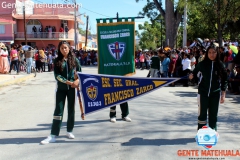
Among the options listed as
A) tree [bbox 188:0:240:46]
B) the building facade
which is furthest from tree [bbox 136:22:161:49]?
tree [bbox 188:0:240:46]

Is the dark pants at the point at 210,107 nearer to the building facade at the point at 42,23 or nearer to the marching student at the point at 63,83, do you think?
the marching student at the point at 63,83

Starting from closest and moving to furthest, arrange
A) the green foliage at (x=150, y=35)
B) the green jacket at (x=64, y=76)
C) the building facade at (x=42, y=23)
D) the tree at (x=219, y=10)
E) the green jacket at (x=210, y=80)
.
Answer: the green jacket at (x=210, y=80) → the green jacket at (x=64, y=76) → the tree at (x=219, y=10) → the building facade at (x=42, y=23) → the green foliage at (x=150, y=35)

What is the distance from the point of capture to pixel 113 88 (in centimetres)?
646

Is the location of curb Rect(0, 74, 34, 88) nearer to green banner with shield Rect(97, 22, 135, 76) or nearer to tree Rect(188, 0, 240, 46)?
green banner with shield Rect(97, 22, 135, 76)

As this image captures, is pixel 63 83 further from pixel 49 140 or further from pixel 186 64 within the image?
pixel 186 64

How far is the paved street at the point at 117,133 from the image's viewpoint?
17.4ft

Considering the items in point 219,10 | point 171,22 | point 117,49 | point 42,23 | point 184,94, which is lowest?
point 184,94

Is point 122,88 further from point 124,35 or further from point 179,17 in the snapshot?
point 179,17

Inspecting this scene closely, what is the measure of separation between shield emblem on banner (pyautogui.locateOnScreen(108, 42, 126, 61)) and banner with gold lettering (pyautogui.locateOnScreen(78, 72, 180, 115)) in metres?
1.04

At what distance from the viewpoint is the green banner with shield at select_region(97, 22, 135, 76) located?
291 inches

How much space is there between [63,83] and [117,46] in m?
2.03

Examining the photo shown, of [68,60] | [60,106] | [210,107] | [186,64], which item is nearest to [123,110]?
[60,106]

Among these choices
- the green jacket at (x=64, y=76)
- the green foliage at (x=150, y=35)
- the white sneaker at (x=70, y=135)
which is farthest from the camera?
the green foliage at (x=150, y=35)

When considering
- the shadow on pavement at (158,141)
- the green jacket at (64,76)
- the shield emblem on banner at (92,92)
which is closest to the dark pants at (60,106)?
the green jacket at (64,76)
